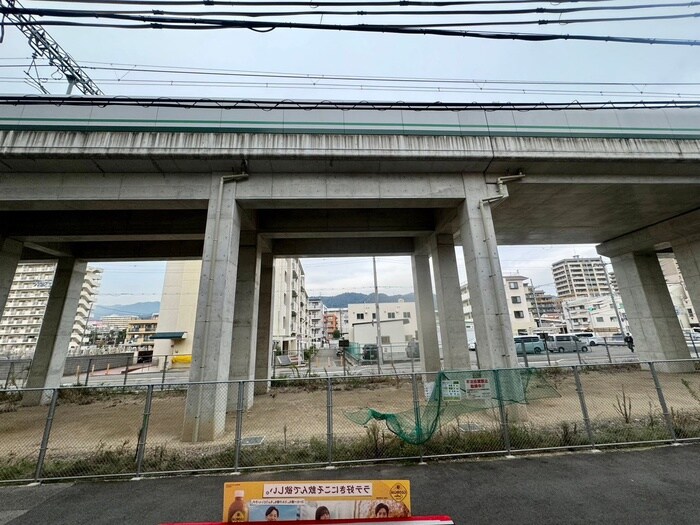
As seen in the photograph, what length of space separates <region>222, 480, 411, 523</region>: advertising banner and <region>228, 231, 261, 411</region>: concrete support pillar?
29.1ft

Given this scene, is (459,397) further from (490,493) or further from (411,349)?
(411,349)

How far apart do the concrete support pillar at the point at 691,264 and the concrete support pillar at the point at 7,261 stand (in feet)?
102

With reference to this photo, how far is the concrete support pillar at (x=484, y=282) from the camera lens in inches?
357

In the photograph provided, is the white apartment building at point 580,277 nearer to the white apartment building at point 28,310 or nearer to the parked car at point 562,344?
the parked car at point 562,344

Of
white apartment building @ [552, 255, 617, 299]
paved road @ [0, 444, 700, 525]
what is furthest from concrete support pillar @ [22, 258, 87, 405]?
white apartment building @ [552, 255, 617, 299]

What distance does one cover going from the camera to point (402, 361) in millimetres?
29672

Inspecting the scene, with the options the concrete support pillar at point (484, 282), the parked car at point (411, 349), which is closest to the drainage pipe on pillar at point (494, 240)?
the concrete support pillar at point (484, 282)

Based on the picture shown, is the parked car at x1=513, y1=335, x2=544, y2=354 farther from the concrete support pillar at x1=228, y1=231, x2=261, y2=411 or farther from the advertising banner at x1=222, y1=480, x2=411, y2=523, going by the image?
the advertising banner at x1=222, y1=480, x2=411, y2=523

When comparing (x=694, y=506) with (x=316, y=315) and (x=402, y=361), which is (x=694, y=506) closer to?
(x=402, y=361)

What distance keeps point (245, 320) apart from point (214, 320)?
11.0 feet

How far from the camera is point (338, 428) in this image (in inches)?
318

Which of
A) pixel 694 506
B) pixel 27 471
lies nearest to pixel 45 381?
pixel 27 471

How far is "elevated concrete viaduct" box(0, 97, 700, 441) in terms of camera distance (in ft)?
28.8

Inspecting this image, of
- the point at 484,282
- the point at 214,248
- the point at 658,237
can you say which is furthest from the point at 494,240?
the point at 658,237
